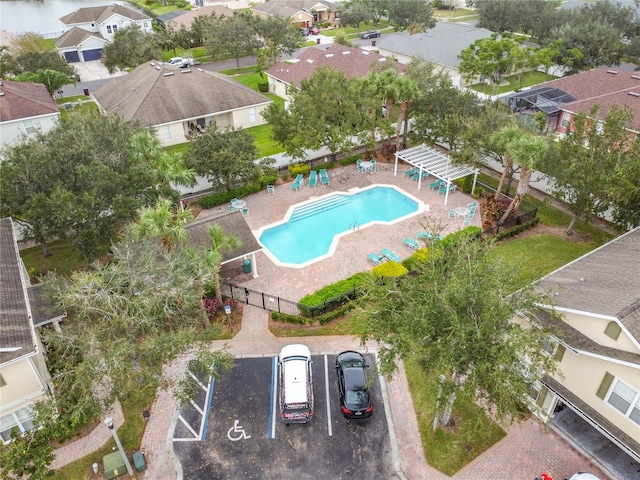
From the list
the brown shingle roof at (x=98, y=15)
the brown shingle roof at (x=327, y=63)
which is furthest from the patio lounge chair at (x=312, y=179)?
the brown shingle roof at (x=98, y=15)

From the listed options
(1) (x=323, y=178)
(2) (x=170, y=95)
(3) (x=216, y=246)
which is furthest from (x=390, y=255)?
(2) (x=170, y=95)

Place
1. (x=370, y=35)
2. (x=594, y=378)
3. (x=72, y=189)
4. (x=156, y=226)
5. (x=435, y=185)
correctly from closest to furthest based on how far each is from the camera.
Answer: (x=594, y=378)
(x=156, y=226)
(x=72, y=189)
(x=435, y=185)
(x=370, y=35)

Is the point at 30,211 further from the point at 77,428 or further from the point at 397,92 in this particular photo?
the point at 397,92

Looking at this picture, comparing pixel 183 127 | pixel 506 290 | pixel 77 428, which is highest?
pixel 506 290

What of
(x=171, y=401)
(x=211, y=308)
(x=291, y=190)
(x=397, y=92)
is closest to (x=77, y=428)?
(x=171, y=401)

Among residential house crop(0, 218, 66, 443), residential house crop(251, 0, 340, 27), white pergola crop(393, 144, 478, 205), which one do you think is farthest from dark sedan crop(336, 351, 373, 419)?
residential house crop(251, 0, 340, 27)

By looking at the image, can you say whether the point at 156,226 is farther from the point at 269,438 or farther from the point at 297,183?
the point at 297,183

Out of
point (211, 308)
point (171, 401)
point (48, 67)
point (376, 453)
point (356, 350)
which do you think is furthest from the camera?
point (48, 67)
